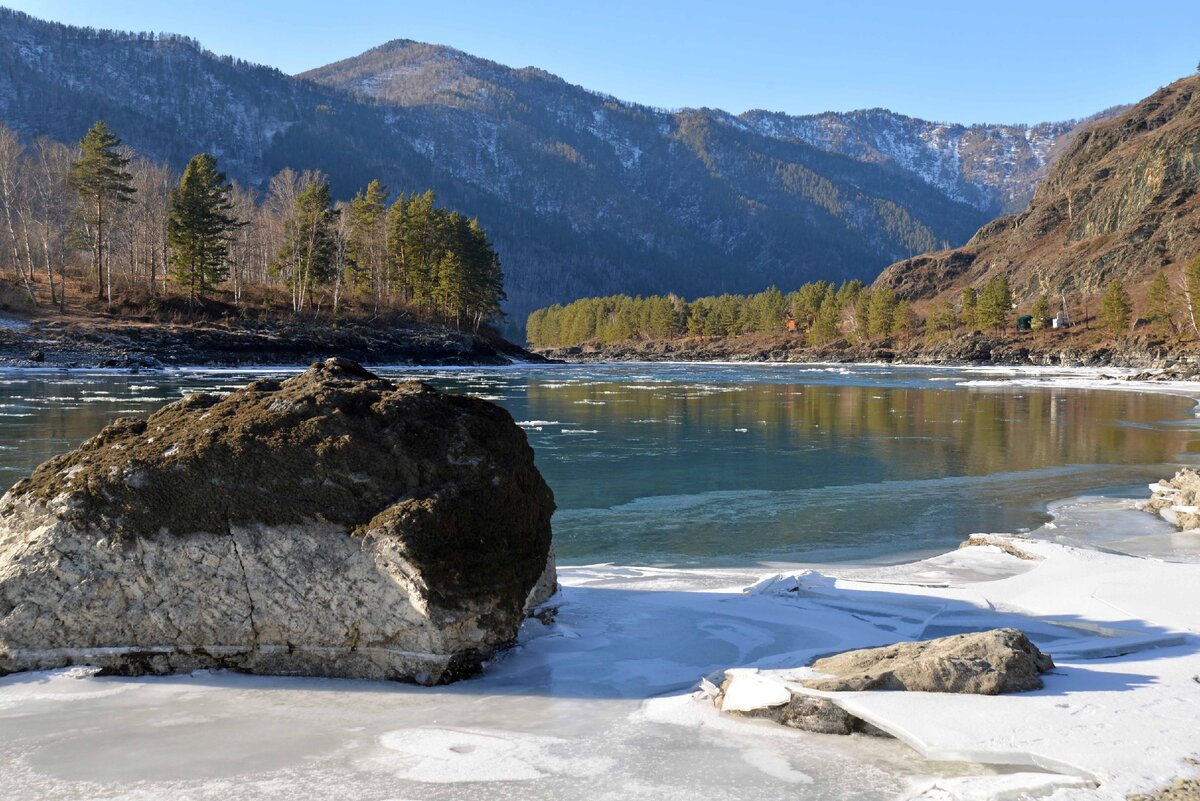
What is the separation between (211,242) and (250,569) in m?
68.4

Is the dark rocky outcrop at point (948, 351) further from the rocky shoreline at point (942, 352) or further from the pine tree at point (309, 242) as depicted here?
the pine tree at point (309, 242)

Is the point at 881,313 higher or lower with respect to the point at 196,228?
lower

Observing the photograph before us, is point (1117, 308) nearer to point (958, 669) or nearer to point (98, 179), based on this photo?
point (98, 179)

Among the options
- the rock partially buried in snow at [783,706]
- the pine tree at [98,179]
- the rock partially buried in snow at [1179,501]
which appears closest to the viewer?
the rock partially buried in snow at [783,706]

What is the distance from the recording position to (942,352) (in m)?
108

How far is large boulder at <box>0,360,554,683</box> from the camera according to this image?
5.27m

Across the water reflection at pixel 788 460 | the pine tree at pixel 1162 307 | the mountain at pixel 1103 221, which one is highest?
the mountain at pixel 1103 221

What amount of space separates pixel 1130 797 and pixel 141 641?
5.63 m

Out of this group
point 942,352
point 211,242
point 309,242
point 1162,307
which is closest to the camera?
point 211,242

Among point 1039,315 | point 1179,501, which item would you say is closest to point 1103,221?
point 1039,315

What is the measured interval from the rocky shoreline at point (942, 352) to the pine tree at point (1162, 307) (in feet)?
8.50

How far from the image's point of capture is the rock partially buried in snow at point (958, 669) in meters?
4.54

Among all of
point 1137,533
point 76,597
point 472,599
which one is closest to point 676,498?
point 1137,533

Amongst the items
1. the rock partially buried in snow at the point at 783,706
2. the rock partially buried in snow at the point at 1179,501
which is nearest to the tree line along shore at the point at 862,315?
the rock partially buried in snow at the point at 1179,501
